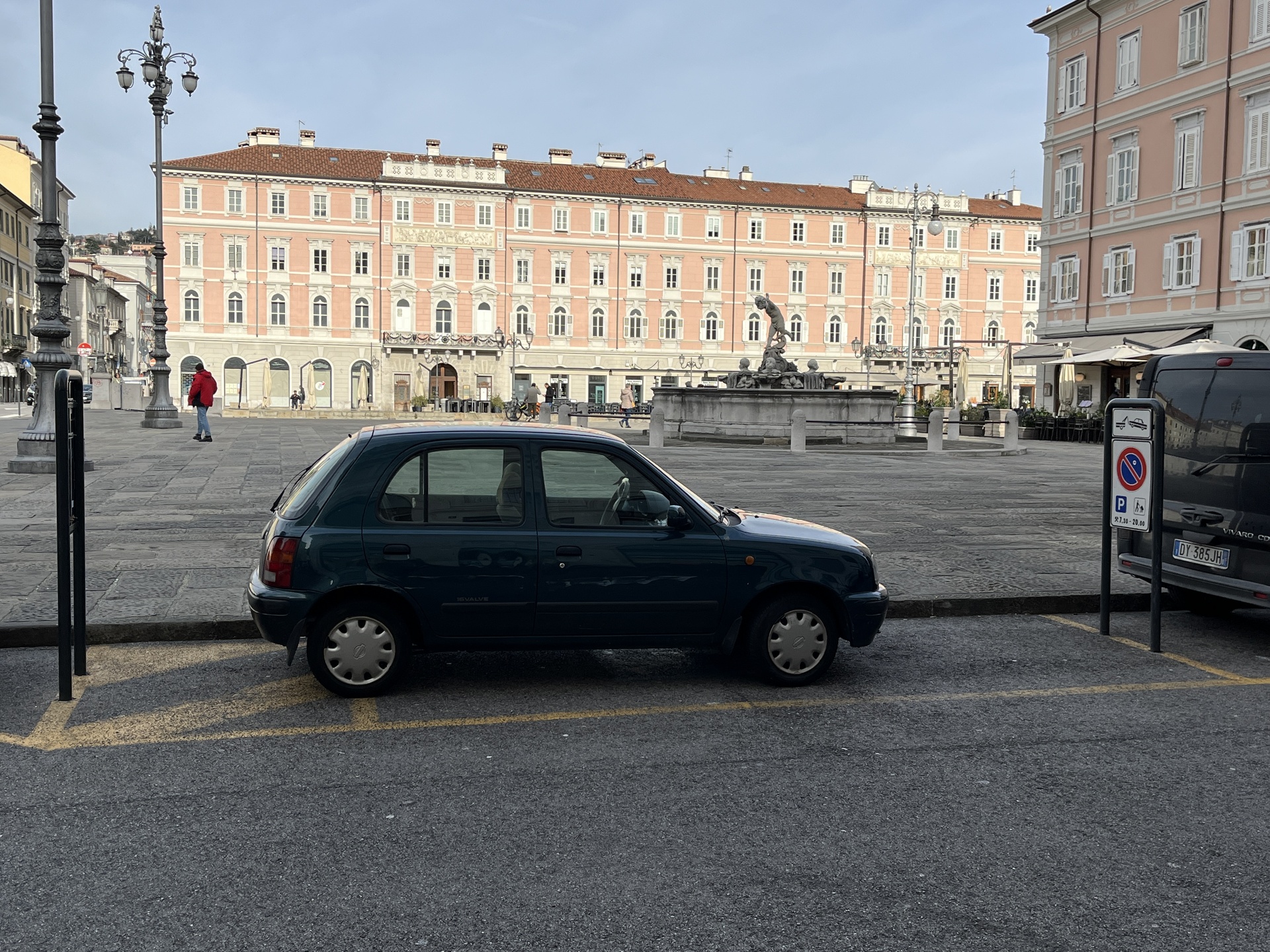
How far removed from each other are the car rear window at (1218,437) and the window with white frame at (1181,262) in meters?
32.9

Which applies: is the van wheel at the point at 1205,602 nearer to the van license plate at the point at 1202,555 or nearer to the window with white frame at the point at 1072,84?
the van license plate at the point at 1202,555

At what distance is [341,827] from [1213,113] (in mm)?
39615

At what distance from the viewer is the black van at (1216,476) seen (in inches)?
292

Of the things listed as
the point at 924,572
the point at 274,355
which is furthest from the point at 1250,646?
the point at 274,355

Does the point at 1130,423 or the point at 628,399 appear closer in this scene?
the point at 1130,423

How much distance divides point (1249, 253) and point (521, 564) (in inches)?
1408

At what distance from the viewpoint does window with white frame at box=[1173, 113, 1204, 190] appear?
37062 millimetres

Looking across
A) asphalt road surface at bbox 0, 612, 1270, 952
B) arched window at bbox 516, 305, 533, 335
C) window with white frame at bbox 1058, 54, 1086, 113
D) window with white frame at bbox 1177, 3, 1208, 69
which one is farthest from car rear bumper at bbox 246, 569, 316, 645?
arched window at bbox 516, 305, 533, 335

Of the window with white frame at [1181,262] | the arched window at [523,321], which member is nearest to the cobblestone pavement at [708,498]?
the window with white frame at [1181,262]

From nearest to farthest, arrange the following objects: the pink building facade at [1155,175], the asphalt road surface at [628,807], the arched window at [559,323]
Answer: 1. the asphalt road surface at [628,807]
2. the pink building facade at [1155,175]
3. the arched window at [559,323]

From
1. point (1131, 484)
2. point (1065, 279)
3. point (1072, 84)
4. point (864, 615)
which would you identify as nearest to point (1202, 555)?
point (1131, 484)

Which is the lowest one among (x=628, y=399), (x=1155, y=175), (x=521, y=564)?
(x=521, y=564)

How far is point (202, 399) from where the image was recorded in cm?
2748

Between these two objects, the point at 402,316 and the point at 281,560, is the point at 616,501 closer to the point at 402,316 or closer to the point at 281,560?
the point at 281,560
